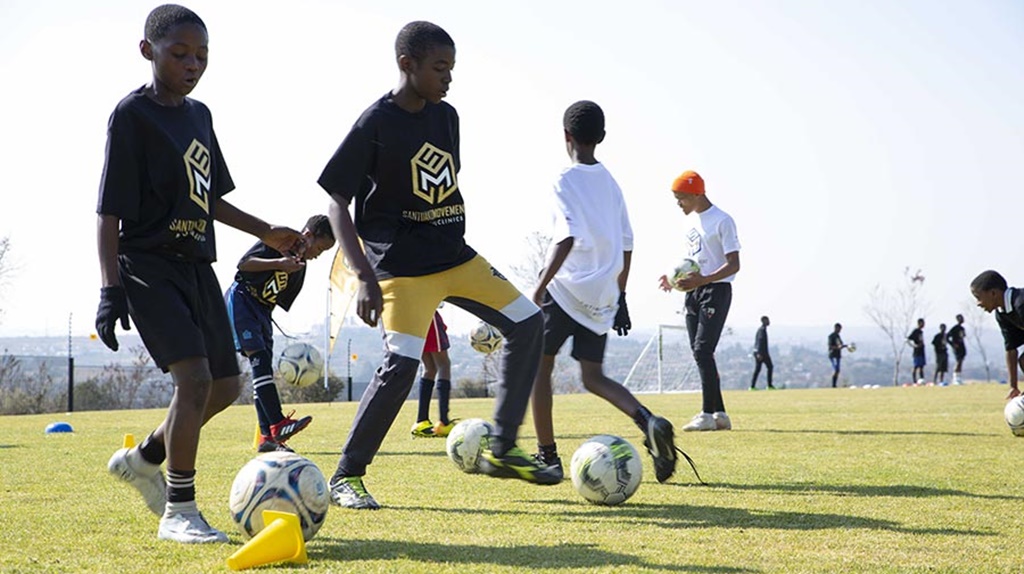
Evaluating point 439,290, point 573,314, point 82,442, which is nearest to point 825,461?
point 573,314

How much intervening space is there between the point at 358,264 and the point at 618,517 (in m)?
1.72

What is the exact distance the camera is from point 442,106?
596 cm

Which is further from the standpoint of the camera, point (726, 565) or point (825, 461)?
point (825, 461)

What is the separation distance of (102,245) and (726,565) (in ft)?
8.92

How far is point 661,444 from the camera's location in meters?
6.28

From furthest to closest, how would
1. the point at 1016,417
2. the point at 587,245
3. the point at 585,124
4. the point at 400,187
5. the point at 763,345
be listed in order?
the point at 763,345 → the point at 1016,417 → the point at 585,124 → the point at 587,245 → the point at 400,187

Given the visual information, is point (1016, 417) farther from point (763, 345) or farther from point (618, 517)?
point (763, 345)

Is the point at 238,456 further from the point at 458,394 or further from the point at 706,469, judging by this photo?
the point at 458,394

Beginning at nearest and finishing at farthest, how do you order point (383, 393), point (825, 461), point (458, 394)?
A: point (383, 393) → point (825, 461) → point (458, 394)

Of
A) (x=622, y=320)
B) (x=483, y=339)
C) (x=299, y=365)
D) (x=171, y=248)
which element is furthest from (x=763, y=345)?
(x=171, y=248)

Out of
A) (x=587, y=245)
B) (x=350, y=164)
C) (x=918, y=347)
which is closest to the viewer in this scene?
(x=350, y=164)

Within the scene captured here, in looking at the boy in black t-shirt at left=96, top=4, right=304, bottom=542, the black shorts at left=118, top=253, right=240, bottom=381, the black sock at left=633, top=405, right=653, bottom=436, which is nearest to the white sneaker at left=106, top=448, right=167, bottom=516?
the boy in black t-shirt at left=96, top=4, right=304, bottom=542

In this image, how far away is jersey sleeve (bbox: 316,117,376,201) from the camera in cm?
558

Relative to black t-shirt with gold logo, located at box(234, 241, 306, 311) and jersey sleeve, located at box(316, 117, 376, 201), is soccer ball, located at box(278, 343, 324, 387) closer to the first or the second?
black t-shirt with gold logo, located at box(234, 241, 306, 311)
